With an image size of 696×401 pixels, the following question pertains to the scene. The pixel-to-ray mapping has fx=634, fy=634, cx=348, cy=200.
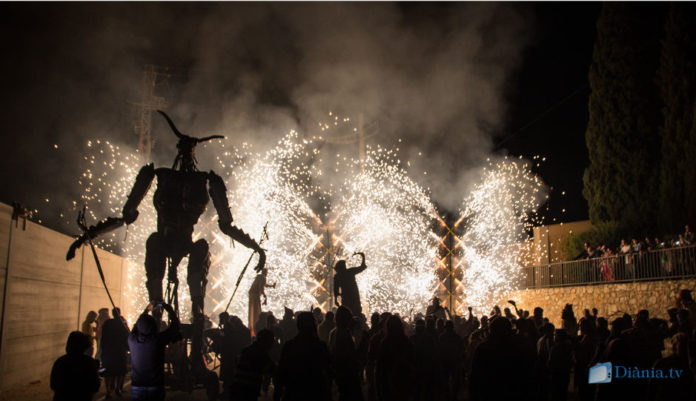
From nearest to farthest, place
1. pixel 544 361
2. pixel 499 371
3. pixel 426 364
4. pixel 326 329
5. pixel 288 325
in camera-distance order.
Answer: pixel 499 371 < pixel 426 364 < pixel 544 361 < pixel 326 329 < pixel 288 325

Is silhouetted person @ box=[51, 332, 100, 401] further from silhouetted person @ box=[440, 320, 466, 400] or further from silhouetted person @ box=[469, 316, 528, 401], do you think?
silhouetted person @ box=[440, 320, 466, 400]

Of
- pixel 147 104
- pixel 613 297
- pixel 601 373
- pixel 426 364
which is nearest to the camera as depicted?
pixel 601 373

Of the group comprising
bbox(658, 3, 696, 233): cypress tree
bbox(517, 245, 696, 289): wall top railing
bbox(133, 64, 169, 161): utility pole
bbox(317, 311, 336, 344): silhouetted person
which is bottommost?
bbox(317, 311, 336, 344): silhouetted person

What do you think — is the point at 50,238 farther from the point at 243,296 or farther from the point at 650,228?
the point at 650,228

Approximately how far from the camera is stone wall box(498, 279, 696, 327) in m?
16.8

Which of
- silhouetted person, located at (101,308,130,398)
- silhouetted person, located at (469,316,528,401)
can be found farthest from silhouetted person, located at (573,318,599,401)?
silhouetted person, located at (101,308,130,398)

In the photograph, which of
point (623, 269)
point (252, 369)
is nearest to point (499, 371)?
point (252, 369)

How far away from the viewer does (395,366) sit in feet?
21.8

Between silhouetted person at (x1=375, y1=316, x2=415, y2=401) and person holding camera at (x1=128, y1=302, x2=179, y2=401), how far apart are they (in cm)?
229

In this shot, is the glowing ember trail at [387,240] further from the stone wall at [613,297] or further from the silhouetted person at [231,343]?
the silhouetted person at [231,343]

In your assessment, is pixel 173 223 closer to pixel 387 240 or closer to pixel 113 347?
pixel 113 347

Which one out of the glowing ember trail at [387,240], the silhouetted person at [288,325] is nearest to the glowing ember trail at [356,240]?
the glowing ember trail at [387,240]

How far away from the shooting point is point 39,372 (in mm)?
12484

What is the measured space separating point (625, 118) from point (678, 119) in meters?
2.98
